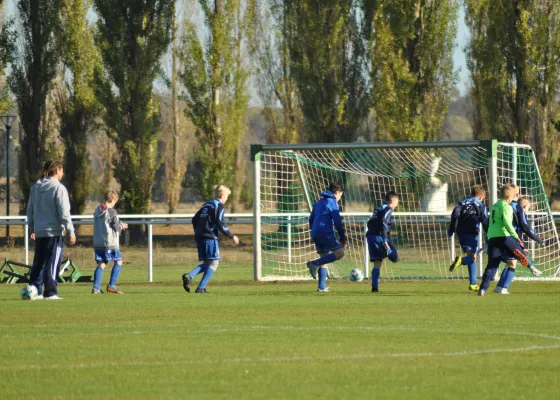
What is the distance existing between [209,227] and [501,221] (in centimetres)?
425

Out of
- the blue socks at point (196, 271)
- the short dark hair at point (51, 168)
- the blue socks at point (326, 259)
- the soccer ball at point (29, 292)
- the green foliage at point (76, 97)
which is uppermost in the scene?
the green foliage at point (76, 97)

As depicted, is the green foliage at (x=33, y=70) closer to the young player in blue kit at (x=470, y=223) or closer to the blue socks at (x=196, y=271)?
the blue socks at (x=196, y=271)

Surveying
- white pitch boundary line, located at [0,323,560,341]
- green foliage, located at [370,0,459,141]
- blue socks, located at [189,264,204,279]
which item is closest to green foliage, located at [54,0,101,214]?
green foliage, located at [370,0,459,141]

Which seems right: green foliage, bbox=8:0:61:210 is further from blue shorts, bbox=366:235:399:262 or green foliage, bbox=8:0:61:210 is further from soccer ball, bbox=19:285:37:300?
soccer ball, bbox=19:285:37:300

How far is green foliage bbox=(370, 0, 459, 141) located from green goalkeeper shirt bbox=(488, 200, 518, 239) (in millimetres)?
24108

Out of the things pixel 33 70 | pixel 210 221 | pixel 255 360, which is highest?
pixel 33 70

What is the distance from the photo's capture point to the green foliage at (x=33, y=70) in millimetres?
41375

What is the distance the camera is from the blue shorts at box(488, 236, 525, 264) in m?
15.4

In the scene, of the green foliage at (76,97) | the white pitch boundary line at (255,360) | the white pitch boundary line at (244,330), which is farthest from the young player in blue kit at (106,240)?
the green foliage at (76,97)

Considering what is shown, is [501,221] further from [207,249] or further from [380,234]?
[207,249]

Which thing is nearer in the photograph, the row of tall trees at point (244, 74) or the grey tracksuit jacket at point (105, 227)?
the grey tracksuit jacket at point (105, 227)

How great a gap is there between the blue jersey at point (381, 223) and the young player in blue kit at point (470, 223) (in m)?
1.06

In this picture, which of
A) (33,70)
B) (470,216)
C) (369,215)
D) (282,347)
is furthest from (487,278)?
(33,70)

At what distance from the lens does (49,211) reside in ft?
49.2
